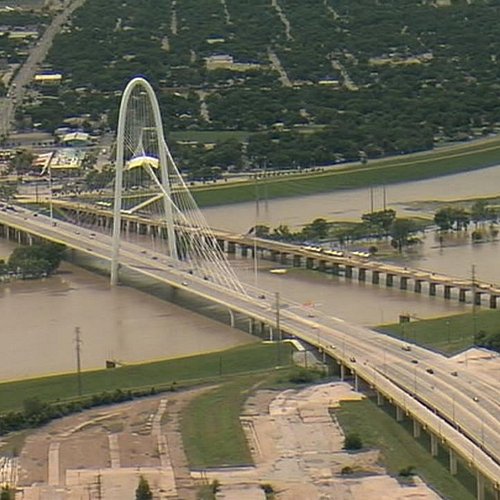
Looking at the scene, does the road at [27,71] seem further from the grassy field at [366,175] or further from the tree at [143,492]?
the tree at [143,492]

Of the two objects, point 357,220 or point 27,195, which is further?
point 27,195

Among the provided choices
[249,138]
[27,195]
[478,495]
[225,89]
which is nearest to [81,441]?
[478,495]

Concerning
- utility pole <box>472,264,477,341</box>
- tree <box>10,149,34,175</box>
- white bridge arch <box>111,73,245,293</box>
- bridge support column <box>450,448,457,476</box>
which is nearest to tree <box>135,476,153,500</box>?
bridge support column <box>450,448,457,476</box>

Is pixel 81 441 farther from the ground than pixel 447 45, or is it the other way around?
pixel 447 45

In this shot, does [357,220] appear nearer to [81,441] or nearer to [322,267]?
[322,267]

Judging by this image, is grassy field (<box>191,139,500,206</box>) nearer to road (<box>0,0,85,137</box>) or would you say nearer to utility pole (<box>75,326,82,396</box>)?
road (<box>0,0,85,137</box>)

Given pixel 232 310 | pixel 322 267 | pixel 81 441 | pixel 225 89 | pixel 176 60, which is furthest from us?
pixel 176 60
